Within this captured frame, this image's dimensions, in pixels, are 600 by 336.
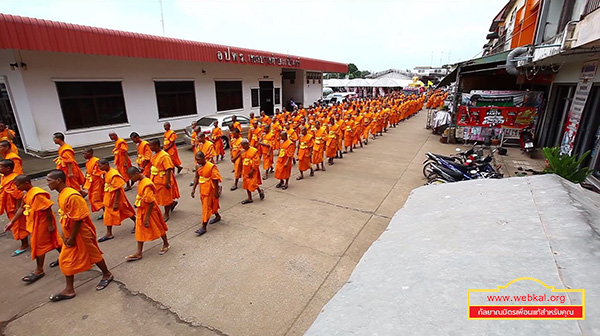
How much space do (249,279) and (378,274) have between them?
2.30m

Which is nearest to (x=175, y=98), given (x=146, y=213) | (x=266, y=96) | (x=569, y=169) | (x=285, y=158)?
(x=266, y=96)

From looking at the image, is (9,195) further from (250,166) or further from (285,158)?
(285,158)

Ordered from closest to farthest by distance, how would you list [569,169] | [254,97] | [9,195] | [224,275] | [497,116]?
[224,275]
[9,195]
[569,169]
[497,116]
[254,97]

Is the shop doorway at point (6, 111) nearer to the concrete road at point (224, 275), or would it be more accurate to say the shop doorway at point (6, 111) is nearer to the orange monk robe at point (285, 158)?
the concrete road at point (224, 275)

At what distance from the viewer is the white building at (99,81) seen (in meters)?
8.74

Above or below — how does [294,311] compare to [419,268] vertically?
below

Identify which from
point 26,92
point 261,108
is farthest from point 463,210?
point 261,108

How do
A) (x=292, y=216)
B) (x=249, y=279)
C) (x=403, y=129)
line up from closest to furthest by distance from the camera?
(x=249, y=279) → (x=292, y=216) → (x=403, y=129)

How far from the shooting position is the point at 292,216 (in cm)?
555

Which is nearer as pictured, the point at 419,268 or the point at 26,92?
the point at 419,268

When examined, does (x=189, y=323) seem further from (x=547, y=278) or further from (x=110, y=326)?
(x=547, y=278)

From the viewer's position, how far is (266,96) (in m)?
19.5

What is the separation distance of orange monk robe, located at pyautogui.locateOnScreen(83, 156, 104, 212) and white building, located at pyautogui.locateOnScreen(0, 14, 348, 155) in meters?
5.50

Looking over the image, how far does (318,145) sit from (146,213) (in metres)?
5.20
